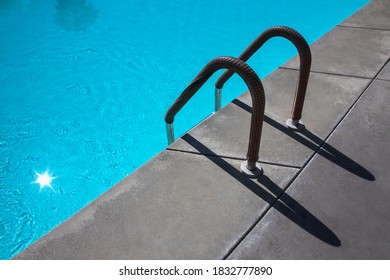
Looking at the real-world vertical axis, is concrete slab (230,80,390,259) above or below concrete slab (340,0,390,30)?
below

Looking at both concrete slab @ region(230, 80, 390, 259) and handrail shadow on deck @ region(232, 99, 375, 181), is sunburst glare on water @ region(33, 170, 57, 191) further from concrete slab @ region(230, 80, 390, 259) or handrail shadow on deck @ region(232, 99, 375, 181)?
concrete slab @ region(230, 80, 390, 259)

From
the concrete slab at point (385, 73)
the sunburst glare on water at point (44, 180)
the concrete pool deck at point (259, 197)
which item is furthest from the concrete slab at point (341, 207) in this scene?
the sunburst glare on water at point (44, 180)

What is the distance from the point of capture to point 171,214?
91.7 inches

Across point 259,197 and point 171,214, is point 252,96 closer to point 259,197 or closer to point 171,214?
point 259,197

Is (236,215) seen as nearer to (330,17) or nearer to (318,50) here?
(318,50)

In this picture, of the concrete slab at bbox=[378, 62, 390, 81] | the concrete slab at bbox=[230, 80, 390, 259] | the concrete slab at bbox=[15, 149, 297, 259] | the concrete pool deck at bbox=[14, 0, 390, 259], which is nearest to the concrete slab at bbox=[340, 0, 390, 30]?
the concrete slab at bbox=[378, 62, 390, 81]

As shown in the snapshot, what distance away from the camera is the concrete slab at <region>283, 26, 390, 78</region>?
159 inches

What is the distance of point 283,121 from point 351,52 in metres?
2.03

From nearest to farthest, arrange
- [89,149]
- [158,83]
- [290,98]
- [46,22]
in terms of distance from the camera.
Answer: [290,98] < [89,149] < [158,83] < [46,22]

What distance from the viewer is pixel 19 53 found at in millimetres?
6832

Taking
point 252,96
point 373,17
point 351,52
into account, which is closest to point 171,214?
point 252,96

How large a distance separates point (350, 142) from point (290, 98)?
888 mm

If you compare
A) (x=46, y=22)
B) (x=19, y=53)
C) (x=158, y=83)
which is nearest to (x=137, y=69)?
(x=158, y=83)
